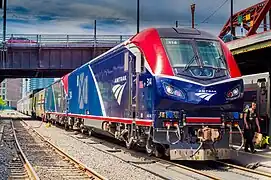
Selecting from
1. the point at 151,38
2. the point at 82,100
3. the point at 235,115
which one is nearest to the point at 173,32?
the point at 151,38

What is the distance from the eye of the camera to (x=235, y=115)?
11.3 metres

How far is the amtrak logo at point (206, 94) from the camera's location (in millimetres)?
10914

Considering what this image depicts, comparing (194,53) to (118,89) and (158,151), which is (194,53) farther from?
(118,89)

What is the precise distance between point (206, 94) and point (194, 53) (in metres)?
1.23

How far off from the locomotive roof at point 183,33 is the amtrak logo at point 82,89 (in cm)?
852

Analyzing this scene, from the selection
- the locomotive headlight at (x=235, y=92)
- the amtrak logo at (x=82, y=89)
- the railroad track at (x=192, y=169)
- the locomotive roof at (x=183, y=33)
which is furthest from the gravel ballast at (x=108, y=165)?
the amtrak logo at (x=82, y=89)

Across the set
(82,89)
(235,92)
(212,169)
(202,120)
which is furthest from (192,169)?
(82,89)

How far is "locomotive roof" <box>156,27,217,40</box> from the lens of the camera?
11.9m

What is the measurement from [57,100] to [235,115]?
2140 cm

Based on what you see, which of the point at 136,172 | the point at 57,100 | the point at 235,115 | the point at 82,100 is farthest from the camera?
the point at 57,100

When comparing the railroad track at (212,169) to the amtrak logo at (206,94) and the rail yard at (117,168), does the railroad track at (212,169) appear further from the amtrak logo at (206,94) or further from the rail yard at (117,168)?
the amtrak logo at (206,94)

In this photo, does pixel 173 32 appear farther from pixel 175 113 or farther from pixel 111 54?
pixel 111 54

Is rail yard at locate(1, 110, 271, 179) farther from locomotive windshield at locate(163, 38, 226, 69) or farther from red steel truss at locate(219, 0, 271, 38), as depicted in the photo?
red steel truss at locate(219, 0, 271, 38)

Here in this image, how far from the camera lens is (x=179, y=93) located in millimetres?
10844
